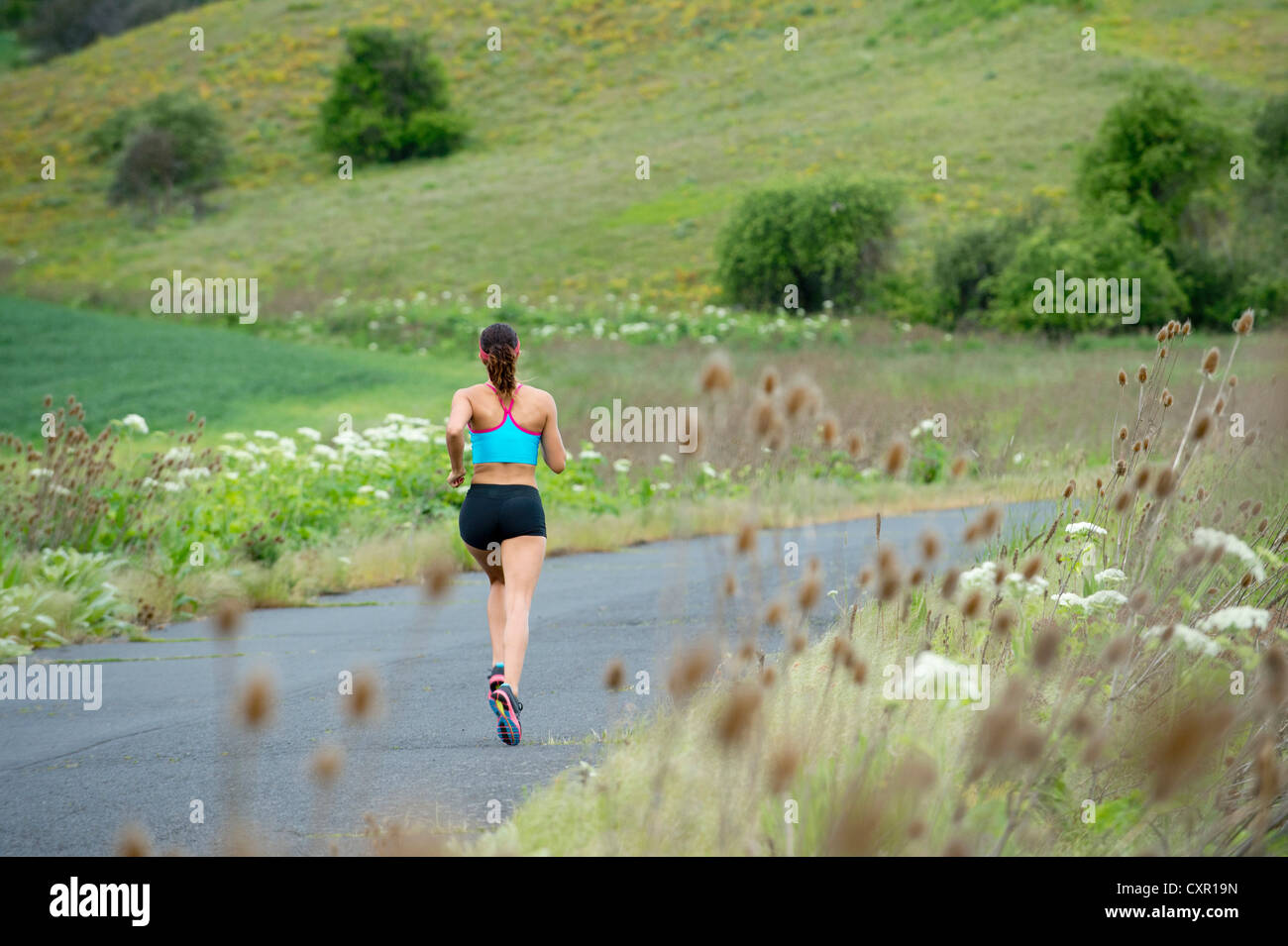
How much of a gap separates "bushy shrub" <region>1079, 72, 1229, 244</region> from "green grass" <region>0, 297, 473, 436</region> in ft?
70.0

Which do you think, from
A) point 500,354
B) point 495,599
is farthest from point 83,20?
point 495,599

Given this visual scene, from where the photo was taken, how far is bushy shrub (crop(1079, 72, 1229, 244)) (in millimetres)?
35406

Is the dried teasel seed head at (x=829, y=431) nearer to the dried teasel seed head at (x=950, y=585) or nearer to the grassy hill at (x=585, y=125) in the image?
the dried teasel seed head at (x=950, y=585)

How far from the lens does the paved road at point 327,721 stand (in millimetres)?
4449

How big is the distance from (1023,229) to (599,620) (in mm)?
29196

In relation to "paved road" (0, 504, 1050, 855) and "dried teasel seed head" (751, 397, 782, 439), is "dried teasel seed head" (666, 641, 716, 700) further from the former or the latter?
"dried teasel seed head" (751, 397, 782, 439)

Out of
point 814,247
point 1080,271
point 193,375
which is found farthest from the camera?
point 814,247

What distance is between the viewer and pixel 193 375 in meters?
22.6

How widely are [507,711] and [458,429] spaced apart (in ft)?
4.31

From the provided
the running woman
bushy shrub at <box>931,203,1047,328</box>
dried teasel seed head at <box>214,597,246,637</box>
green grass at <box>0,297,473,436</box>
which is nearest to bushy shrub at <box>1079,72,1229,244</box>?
bushy shrub at <box>931,203,1047,328</box>

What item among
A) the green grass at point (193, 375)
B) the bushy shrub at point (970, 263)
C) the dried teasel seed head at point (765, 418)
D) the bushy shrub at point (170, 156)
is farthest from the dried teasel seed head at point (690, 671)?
the bushy shrub at point (170, 156)

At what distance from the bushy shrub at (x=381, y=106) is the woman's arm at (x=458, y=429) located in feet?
184

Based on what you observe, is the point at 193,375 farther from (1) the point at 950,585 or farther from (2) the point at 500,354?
(1) the point at 950,585
